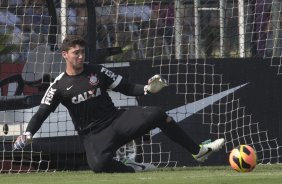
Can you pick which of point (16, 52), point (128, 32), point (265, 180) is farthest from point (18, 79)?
point (265, 180)

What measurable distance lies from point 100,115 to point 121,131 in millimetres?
385

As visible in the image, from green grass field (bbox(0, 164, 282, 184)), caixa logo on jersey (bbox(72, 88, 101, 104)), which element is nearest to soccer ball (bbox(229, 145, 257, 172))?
green grass field (bbox(0, 164, 282, 184))

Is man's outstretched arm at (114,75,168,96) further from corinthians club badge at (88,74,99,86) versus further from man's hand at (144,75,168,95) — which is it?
corinthians club badge at (88,74,99,86)

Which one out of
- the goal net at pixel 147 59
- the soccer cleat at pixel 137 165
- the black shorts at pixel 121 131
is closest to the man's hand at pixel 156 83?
the black shorts at pixel 121 131

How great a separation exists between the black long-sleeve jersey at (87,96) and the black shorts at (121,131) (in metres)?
0.14

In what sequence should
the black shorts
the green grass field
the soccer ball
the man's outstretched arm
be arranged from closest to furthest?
the green grass field < the soccer ball < the man's outstretched arm < the black shorts

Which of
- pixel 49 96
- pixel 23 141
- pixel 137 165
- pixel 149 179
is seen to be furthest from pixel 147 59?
pixel 149 179

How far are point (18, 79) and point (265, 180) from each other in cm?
520

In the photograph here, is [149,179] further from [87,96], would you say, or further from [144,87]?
[87,96]

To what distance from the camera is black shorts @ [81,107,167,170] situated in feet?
38.7

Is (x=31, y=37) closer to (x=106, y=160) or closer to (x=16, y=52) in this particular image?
(x=16, y=52)

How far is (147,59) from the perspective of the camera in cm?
1494

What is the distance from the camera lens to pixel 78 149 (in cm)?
1436

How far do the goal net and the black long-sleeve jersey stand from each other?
2.14 meters
